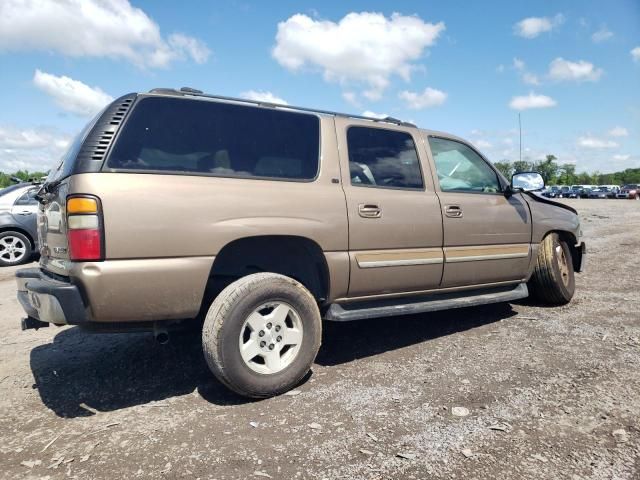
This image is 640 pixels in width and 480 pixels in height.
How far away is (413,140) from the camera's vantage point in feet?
13.3

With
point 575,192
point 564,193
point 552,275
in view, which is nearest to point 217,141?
point 552,275

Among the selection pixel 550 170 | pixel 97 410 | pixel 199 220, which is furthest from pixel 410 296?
pixel 550 170

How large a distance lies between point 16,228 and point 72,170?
719 cm

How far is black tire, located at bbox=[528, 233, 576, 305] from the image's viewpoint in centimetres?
484

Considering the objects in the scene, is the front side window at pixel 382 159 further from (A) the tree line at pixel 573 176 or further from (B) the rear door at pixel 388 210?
(A) the tree line at pixel 573 176

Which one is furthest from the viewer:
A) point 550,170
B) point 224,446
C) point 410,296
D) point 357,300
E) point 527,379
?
point 550,170

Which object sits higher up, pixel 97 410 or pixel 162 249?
pixel 162 249

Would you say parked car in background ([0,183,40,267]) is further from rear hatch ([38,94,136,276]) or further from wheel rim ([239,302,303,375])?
wheel rim ([239,302,303,375])

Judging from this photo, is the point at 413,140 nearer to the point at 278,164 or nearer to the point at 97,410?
the point at 278,164

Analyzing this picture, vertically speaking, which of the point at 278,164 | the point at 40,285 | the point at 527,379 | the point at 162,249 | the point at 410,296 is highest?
the point at 278,164

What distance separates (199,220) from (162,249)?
0.27 m

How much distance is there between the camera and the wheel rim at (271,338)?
2.94 m

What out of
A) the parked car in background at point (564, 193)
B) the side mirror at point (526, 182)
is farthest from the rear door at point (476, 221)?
the parked car in background at point (564, 193)

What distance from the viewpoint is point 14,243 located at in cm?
851
